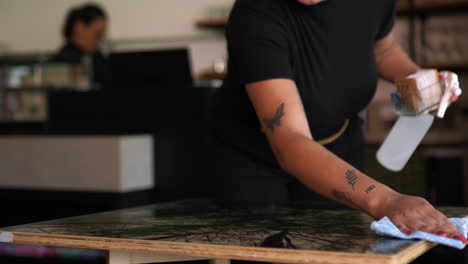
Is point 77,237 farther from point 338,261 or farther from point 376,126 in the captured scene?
point 376,126

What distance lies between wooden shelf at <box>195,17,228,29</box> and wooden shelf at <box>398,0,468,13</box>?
51.1 inches

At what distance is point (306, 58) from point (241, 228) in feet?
1.63

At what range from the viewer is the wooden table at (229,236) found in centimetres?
84

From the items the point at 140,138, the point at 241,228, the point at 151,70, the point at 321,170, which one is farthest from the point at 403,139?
the point at 151,70

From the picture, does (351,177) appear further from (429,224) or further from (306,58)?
(306,58)

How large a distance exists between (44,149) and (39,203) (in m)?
0.27

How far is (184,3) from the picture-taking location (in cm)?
550

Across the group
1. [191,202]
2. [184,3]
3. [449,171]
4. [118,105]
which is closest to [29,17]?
[184,3]

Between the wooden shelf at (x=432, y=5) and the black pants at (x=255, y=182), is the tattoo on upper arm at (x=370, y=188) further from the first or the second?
the wooden shelf at (x=432, y=5)

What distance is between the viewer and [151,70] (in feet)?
11.2

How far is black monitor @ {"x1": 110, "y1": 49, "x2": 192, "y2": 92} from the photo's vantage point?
11.0ft

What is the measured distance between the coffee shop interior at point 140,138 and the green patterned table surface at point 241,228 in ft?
4.74

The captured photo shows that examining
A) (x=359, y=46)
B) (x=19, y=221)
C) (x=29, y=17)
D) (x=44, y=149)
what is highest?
(x=29, y=17)

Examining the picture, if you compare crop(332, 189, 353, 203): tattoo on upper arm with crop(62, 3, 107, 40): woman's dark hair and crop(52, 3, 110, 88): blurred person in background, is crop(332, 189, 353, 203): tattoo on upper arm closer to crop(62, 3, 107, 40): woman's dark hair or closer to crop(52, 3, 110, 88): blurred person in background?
crop(52, 3, 110, 88): blurred person in background
